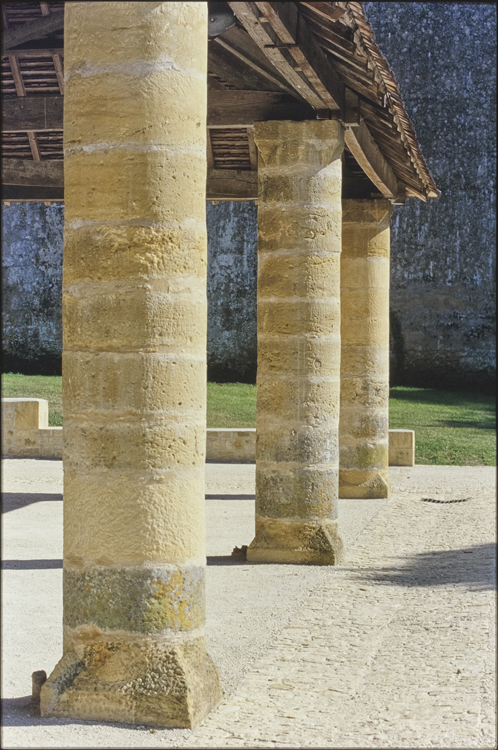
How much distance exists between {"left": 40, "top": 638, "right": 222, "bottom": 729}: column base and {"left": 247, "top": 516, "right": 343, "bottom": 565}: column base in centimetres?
312

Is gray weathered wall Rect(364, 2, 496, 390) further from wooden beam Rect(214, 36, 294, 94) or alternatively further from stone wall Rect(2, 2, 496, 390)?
wooden beam Rect(214, 36, 294, 94)

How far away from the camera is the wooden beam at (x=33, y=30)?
6.78m

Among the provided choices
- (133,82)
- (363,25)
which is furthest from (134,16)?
(363,25)

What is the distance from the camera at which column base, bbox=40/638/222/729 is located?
11.9 ft

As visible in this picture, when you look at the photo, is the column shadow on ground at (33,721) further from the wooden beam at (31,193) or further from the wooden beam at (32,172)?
the wooden beam at (31,193)

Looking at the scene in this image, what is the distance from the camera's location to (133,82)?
12.3 feet

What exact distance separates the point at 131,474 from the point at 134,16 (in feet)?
5.62

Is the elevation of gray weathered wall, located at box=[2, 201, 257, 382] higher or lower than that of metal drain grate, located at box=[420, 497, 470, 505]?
higher

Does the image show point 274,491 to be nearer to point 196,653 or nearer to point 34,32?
point 196,653

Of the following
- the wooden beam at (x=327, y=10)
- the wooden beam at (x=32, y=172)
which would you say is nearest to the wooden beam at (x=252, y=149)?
the wooden beam at (x=32, y=172)

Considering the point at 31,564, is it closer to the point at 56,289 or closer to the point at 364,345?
the point at 364,345

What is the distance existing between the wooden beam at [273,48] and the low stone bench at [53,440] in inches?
258

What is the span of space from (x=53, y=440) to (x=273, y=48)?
314 inches

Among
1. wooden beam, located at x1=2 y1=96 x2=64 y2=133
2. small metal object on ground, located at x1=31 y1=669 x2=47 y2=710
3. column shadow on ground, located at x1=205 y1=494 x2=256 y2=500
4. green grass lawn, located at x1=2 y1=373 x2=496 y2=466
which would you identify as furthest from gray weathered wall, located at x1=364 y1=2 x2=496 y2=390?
small metal object on ground, located at x1=31 y1=669 x2=47 y2=710
